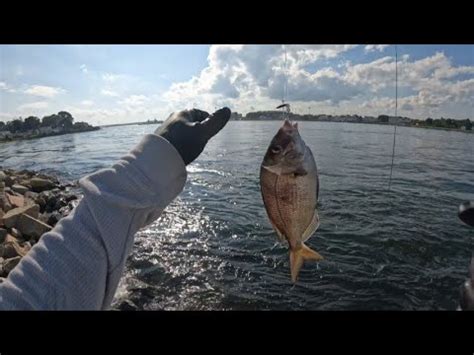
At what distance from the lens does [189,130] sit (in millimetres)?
2096

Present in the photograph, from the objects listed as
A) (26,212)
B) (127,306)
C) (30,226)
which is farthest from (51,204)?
(127,306)

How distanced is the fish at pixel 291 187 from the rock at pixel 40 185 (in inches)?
710

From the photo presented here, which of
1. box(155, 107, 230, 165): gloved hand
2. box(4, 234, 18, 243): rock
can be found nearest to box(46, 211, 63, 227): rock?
box(4, 234, 18, 243): rock

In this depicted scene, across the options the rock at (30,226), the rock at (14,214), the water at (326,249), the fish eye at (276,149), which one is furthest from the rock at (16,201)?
the fish eye at (276,149)

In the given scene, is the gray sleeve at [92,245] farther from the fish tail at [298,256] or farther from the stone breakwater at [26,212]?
the stone breakwater at [26,212]

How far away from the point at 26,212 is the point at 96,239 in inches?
435

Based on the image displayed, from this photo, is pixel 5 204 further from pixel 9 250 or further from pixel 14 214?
pixel 9 250

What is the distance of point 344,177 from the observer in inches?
703

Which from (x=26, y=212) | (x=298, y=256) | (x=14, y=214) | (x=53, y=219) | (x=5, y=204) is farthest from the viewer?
(x=53, y=219)
